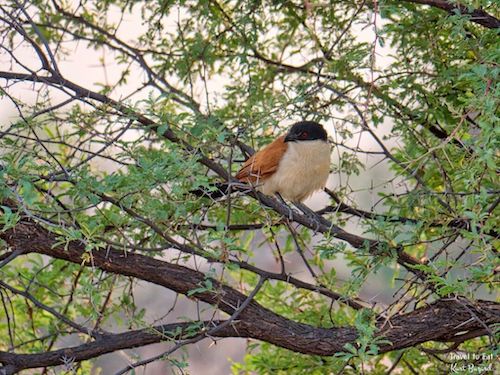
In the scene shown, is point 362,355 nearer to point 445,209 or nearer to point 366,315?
point 366,315

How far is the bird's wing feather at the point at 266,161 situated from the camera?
148 inches

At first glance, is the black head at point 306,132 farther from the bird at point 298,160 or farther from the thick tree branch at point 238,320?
the thick tree branch at point 238,320

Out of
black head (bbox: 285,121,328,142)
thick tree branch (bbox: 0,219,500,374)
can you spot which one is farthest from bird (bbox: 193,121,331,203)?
thick tree branch (bbox: 0,219,500,374)

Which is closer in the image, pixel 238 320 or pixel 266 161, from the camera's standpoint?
pixel 238 320

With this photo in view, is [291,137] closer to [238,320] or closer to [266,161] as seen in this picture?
[266,161]

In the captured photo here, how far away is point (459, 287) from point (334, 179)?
1798mm

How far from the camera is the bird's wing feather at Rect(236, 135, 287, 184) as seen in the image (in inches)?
148

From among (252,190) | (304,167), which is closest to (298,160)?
(304,167)

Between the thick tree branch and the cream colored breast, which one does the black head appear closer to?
the cream colored breast

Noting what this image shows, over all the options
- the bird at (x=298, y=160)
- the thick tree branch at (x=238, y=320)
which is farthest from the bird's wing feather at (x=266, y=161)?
the thick tree branch at (x=238, y=320)

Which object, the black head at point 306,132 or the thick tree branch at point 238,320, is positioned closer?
the thick tree branch at point 238,320

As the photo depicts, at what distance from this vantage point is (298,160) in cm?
386

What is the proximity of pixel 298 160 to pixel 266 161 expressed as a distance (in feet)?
0.52

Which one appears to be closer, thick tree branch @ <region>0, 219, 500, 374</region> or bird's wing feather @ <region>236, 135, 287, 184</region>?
thick tree branch @ <region>0, 219, 500, 374</region>
